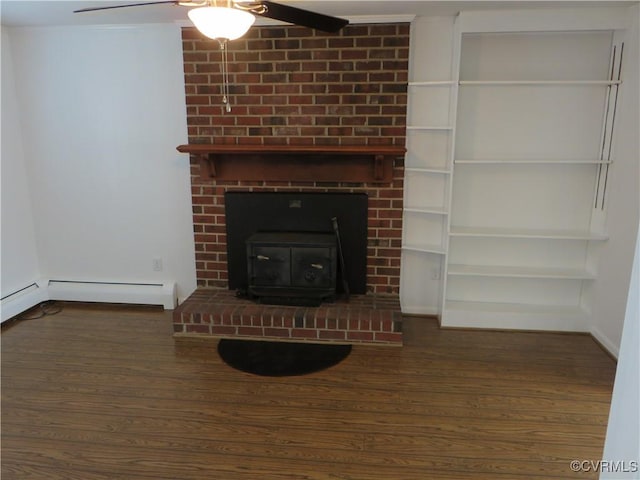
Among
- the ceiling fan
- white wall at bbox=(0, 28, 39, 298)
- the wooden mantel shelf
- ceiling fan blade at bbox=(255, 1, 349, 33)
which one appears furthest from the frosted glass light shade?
white wall at bbox=(0, 28, 39, 298)

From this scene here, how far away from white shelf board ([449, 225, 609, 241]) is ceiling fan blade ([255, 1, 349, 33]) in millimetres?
1639

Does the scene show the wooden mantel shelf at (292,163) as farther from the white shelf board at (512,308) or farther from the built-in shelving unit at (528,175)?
the white shelf board at (512,308)

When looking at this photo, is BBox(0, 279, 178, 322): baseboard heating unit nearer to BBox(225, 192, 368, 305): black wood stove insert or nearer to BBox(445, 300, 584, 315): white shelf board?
BBox(225, 192, 368, 305): black wood stove insert

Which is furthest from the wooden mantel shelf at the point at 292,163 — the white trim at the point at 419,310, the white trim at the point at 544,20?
the white trim at the point at 419,310

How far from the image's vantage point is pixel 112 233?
3.67 metres

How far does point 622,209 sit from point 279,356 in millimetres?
2376

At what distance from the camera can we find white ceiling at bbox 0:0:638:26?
2672 millimetres

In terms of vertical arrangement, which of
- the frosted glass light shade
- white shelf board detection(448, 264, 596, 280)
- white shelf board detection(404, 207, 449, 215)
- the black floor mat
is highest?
the frosted glass light shade

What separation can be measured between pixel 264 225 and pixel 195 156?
732 mm

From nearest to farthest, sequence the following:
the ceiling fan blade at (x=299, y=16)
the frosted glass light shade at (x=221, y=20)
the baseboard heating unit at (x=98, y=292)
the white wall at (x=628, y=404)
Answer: the white wall at (x=628, y=404), the frosted glass light shade at (x=221, y=20), the ceiling fan blade at (x=299, y=16), the baseboard heating unit at (x=98, y=292)

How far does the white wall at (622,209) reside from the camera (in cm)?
275

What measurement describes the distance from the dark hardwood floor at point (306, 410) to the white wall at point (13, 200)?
61 centimetres

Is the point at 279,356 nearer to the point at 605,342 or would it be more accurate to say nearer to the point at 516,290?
the point at 516,290

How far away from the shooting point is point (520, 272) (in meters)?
3.23
